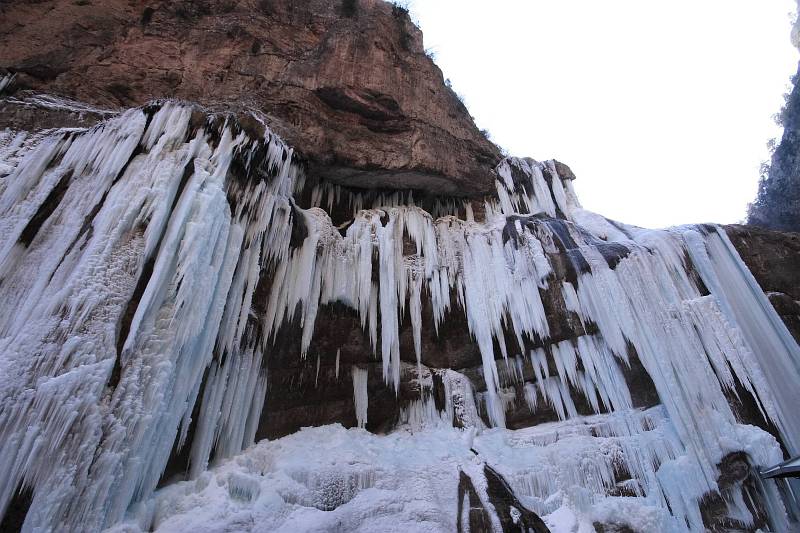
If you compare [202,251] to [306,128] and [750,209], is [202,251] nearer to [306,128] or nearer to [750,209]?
[306,128]

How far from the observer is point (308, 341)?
772 cm

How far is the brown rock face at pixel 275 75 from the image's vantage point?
9211mm

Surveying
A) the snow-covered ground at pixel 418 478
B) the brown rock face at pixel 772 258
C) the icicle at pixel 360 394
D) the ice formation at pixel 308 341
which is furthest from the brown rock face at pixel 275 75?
the snow-covered ground at pixel 418 478

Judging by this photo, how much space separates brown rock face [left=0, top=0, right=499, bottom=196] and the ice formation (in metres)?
1.35

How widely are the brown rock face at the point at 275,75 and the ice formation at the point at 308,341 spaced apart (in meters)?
1.35

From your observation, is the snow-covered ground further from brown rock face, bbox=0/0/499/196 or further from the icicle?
brown rock face, bbox=0/0/499/196

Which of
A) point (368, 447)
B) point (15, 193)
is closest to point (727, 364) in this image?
point (368, 447)

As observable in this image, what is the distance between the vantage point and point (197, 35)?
10.5 m

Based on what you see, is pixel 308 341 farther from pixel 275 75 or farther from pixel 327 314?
pixel 275 75

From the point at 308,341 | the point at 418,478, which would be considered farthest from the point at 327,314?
the point at 418,478

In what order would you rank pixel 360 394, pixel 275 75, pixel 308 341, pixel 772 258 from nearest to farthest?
pixel 308 341 < pixel 360 394 < pixel 772 258 < pixel 275 75

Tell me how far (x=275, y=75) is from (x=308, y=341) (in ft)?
22.0

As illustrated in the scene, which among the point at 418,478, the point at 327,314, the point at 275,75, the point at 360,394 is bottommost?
the point at 418,478

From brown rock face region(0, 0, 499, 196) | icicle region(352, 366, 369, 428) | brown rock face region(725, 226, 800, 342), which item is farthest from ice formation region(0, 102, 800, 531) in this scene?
brown rock face region(0, 0, 499, 196)
